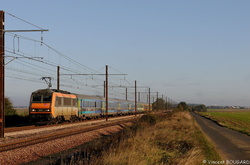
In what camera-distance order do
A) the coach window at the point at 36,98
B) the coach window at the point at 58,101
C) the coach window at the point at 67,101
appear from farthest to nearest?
the coach window at the point at 67,101 → the coach window at the point at 58,101 → the coach window at the point at 36,98

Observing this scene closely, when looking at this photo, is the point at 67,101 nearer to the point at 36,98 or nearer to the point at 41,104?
the point at 36,98

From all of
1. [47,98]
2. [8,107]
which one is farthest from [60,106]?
[8,107]

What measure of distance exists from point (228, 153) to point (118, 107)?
45397 mm

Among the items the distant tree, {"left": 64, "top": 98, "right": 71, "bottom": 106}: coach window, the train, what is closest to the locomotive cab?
the train

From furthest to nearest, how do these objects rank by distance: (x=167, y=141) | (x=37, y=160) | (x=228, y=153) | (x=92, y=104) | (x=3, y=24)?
(x=92, y=104) → (x=3, y=24) → (x=167, y=141) → (x=228, y=153) → (x=37, y=160)

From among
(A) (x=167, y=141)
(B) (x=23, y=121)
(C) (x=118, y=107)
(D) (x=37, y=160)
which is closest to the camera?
(D) (x=37, y=160)

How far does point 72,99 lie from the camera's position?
116 feet

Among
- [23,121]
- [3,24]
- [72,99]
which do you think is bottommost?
[23,121]

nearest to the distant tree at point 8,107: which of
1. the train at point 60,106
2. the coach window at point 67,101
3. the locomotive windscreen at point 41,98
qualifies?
the train at point 60,106

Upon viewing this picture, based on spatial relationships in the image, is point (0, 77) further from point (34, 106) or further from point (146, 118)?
point (146, 118)

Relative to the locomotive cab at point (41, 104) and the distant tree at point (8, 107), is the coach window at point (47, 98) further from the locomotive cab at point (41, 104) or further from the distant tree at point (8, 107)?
the distant tree at point (8, 107)

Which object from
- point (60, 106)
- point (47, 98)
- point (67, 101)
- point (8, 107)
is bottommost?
point (8, 107)

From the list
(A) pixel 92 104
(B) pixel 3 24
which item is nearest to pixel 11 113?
(A) pixel 92 104

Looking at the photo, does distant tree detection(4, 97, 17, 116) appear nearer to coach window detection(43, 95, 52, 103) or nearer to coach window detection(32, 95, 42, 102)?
coach window detection(32, 95, 42, 102)
